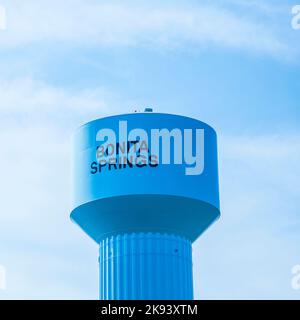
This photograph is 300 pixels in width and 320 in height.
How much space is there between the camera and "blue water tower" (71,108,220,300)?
27.9 metres

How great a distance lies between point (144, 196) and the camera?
1085 inches

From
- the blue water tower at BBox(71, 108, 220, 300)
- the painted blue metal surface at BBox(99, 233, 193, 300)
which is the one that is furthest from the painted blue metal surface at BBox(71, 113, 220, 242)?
the painted blue metal surface at BBox(99, 233, 193, 300)

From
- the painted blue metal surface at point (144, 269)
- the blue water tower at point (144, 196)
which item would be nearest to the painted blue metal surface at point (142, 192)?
the blue water tower at point (144, 196)

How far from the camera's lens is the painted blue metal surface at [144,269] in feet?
93.4

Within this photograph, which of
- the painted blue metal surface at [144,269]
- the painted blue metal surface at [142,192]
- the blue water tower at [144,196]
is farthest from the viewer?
the painted blue metal surface at [144,269]

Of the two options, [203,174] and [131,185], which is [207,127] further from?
[131,185]

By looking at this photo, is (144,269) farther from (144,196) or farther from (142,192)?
(142,192)

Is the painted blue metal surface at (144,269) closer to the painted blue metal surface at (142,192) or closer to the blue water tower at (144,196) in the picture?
the blue water tower at (144,196)

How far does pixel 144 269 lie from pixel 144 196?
250 cm

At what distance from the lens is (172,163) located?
2817cm

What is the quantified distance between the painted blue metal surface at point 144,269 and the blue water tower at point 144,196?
3 centimetres
